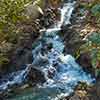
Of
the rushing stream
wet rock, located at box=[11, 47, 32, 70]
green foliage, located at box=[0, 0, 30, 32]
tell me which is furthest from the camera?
green foliage, located at box=[0, 0, 30, 32]

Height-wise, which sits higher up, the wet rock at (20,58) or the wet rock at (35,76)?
the wet rock at (20,58)

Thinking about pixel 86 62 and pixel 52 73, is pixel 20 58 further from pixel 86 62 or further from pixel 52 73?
pixel 86 62

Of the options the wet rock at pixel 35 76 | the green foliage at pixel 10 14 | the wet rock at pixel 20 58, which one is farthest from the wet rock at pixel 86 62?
the green foliage at pixel 10 14

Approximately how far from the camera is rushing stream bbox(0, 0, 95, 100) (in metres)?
7.96

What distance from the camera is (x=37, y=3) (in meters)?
13.9

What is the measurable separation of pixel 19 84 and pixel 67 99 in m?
1.98

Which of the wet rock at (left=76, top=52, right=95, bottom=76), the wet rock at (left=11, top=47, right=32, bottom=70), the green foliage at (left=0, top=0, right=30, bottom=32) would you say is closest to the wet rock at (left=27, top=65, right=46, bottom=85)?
the wet rock at (left=11, top=47, right=32, bottom=70)

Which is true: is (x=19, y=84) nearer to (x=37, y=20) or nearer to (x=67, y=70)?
(x=67, y=70)

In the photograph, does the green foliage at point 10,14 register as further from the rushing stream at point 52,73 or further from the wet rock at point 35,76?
the wet rock at point 35,76

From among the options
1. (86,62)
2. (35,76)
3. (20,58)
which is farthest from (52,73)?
(20,58)

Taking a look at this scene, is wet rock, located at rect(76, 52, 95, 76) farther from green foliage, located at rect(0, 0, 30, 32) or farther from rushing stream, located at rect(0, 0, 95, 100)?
green foliage, located at rect(0, 0, 30, 32)

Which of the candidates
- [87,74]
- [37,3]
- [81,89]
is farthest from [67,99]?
[37,3]

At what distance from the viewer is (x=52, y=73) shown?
30.0 feet

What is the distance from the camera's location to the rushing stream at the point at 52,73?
7.96 m
